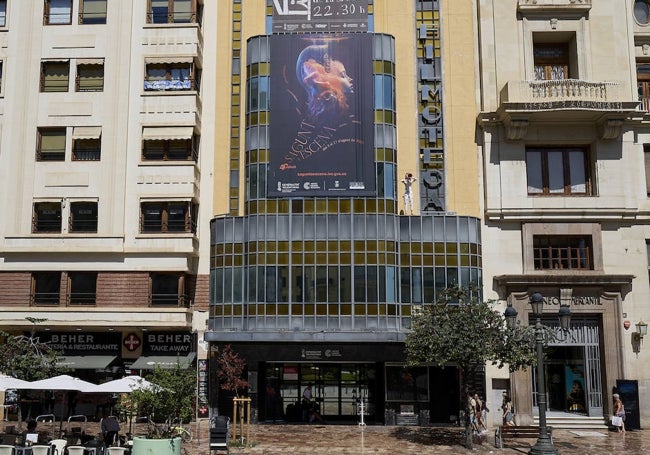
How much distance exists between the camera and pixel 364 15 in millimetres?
36969

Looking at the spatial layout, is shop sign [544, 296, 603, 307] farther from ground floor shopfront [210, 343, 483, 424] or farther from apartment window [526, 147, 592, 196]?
ground floor shopfront [210, 343, 483, 424]

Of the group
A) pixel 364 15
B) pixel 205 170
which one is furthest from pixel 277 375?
pixel 364 15

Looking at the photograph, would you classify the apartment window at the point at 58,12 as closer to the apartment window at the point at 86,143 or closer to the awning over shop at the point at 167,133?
the apartment window at the point at 86,143

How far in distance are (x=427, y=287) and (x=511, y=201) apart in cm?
572

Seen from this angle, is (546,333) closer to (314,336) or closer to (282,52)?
(314,336)

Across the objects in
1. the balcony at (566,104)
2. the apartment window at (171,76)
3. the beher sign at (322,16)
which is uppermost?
the beher sign at (322,16)

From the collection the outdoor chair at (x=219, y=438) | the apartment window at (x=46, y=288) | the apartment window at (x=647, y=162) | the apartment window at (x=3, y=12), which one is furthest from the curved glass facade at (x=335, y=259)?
the apartment window at (x=3, y=12)

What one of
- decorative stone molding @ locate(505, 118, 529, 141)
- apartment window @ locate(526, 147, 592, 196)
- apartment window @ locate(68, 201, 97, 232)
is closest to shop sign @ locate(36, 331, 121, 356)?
apartment window @ locate(68, 201, 97, 232)

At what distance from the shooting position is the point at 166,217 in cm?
3544

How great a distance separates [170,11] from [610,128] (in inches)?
860

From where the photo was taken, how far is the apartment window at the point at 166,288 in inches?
1367

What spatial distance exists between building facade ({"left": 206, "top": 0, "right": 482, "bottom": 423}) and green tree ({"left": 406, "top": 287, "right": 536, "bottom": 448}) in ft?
19.2

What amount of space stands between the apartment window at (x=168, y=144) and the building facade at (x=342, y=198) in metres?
1.69

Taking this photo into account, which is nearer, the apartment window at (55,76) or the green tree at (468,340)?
the green tree at (468,340)
